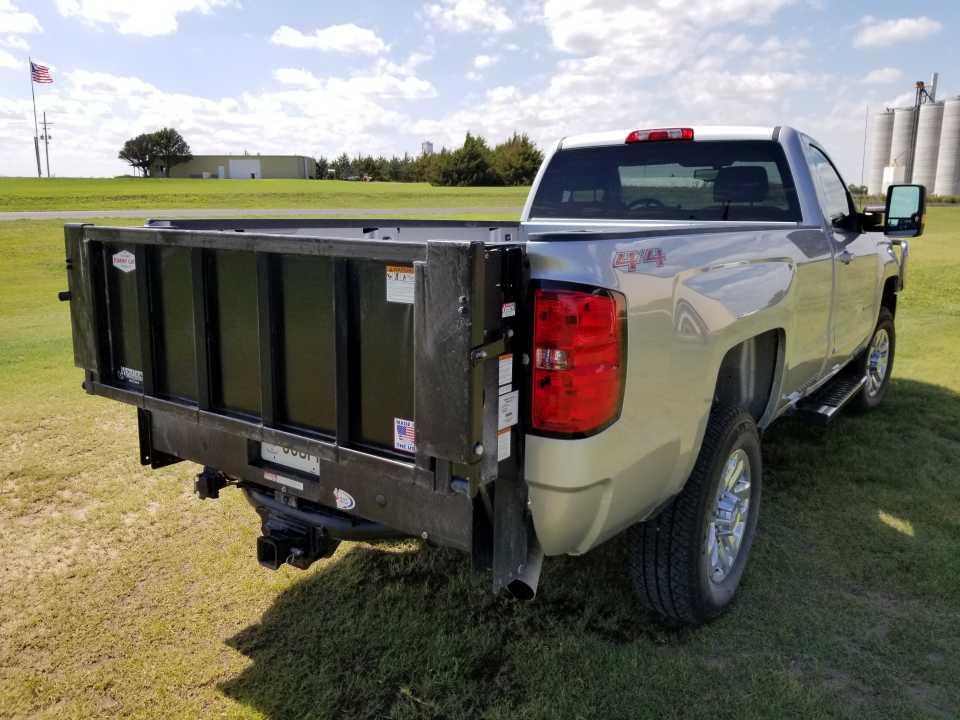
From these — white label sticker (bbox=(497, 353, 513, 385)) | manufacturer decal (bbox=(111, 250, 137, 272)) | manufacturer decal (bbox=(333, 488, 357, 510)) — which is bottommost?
manufacturer decal (bbox=(333, 488, 357, 510))

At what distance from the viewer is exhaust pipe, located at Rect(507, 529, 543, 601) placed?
261cm

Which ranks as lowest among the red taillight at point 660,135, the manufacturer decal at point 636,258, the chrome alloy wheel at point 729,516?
the chrome alloy wheel at point 729,516

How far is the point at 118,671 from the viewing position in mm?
2998

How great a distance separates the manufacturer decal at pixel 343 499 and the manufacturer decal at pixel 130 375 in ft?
3.23

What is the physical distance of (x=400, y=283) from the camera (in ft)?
7.69

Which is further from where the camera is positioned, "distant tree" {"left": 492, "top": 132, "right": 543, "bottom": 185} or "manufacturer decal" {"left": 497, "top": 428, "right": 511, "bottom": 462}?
"distant tree" {"left": 492, "top": 132, "right": 543, "bottom": 185}

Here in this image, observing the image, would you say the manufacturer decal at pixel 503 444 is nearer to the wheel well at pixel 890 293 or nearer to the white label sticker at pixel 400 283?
the white label sticker at pixel 400 283

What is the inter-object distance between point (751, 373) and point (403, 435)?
195 cm

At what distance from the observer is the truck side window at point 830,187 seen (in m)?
4.69

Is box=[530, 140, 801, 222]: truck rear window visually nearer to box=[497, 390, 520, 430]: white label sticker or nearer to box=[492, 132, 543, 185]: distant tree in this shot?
box=[497, 390, 520, 430]: white label sticker

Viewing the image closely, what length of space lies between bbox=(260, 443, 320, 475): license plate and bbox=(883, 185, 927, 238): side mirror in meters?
4.09

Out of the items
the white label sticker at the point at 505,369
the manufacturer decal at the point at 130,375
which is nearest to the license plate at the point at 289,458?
the manufacturer decal at the point at 130,375

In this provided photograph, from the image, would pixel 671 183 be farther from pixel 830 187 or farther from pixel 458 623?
pixel 458 623

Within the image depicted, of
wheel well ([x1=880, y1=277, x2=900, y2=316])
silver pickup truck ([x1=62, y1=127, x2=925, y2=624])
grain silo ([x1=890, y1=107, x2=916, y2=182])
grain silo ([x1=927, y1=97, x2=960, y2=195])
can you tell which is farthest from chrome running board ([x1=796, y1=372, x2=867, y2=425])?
grain silo ([x1=890, y1=107, x2=916, y2=182])
